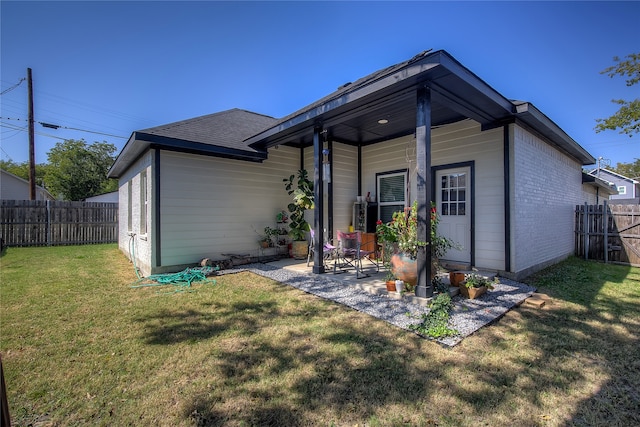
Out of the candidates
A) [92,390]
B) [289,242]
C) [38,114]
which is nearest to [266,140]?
[289,242]

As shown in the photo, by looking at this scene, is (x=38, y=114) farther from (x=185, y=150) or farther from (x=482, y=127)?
(x=482, y=127)

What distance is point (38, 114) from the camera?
1315cm

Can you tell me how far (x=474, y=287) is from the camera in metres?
4.10

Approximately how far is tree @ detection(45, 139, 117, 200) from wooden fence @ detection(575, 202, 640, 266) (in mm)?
35961

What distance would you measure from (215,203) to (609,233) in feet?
34.1

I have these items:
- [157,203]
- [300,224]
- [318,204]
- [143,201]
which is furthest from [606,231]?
[143,201]

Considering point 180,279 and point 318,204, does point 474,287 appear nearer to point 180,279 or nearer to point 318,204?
point 318,204

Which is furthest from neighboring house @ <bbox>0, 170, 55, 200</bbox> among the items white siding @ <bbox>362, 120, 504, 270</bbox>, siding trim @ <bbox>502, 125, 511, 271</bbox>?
siding trim @ <bbox>502, 125, 511, 271</bbox>

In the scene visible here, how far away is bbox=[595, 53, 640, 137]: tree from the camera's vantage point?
26.4ft

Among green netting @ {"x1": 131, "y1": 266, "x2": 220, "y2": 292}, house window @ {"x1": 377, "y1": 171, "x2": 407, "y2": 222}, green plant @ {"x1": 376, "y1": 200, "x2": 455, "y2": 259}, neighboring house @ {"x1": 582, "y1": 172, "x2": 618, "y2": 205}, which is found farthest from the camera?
neighboring house @ {"x1": 582, "y1": 172, "x2": 618, "y2": 205}

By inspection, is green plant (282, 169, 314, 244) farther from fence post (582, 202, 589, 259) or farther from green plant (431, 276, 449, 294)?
fence post (582, 202, 589, 259)

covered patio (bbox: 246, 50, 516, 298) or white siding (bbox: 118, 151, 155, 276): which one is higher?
covered patio (bbox: 246, 50, 516, 298)

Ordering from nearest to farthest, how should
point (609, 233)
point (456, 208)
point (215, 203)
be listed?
1. point (456, 208)
2. point (215, 203)
3. point (609, 233)

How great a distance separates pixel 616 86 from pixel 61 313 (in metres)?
15.7
